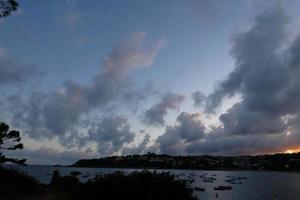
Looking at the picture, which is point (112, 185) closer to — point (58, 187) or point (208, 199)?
point (58, 187)

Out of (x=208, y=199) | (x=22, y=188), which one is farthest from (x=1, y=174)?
(x=208, y=199)

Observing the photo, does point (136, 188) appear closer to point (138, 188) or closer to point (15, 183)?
point (138, 188)

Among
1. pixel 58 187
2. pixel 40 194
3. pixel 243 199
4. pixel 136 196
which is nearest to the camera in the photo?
pixel 136 196

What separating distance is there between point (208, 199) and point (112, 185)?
81.1 m

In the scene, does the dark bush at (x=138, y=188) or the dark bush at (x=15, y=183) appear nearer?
the dark bush at (x=138, y=188)

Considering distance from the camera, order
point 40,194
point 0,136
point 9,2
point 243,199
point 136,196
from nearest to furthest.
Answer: point 136,196 < point 9,2 < point 40,194 < point 0,136 < point 243,199

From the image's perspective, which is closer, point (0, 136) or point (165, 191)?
point (165, 191)

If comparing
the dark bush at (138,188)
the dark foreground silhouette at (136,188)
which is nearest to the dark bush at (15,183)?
the dark foreground silhouette at (136,188)

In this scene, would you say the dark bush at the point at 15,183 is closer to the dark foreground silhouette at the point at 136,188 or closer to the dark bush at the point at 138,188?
the dark foreground silhouette at the point at 136,188

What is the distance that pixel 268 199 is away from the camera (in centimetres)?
9275

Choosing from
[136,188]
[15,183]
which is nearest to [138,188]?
[136,188]

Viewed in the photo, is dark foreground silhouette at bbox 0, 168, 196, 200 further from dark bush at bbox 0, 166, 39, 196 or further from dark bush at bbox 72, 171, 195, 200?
dark bush at bbox 0, 166, 39, 196

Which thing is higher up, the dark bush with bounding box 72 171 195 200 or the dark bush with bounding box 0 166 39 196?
the dark bush with bounding box 0 166 39 196

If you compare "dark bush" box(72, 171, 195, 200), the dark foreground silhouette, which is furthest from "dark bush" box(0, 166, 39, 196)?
"dark bush" box(72, 171, 195, 200)
